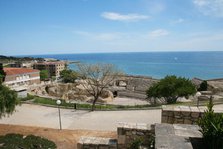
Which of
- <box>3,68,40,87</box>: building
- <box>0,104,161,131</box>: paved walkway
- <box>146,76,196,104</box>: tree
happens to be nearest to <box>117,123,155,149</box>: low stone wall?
<box>0,104,161,131</box>: paved walkway

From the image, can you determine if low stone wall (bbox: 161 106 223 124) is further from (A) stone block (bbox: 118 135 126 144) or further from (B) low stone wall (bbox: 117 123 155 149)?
(A) stone block (bbox: 118 135 126 144)

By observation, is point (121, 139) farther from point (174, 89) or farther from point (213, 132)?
point (174, 89)

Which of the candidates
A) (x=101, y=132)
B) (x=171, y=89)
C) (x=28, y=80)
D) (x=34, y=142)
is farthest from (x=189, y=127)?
(x=28, y=80)

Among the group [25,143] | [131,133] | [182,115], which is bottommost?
[25,143]

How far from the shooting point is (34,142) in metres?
10.2

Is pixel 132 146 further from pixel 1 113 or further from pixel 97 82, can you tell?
pixel 97 82

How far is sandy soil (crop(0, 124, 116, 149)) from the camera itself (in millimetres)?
10752

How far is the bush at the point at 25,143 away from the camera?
31.9 feet

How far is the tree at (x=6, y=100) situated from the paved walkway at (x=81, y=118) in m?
1.98

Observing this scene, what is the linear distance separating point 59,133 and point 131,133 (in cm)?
535

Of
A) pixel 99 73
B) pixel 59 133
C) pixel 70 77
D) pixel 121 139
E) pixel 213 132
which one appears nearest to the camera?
pixel 213 132

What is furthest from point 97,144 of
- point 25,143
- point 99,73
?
point 99,73

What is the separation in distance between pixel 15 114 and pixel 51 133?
5949 millimetres

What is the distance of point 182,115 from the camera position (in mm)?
8695
